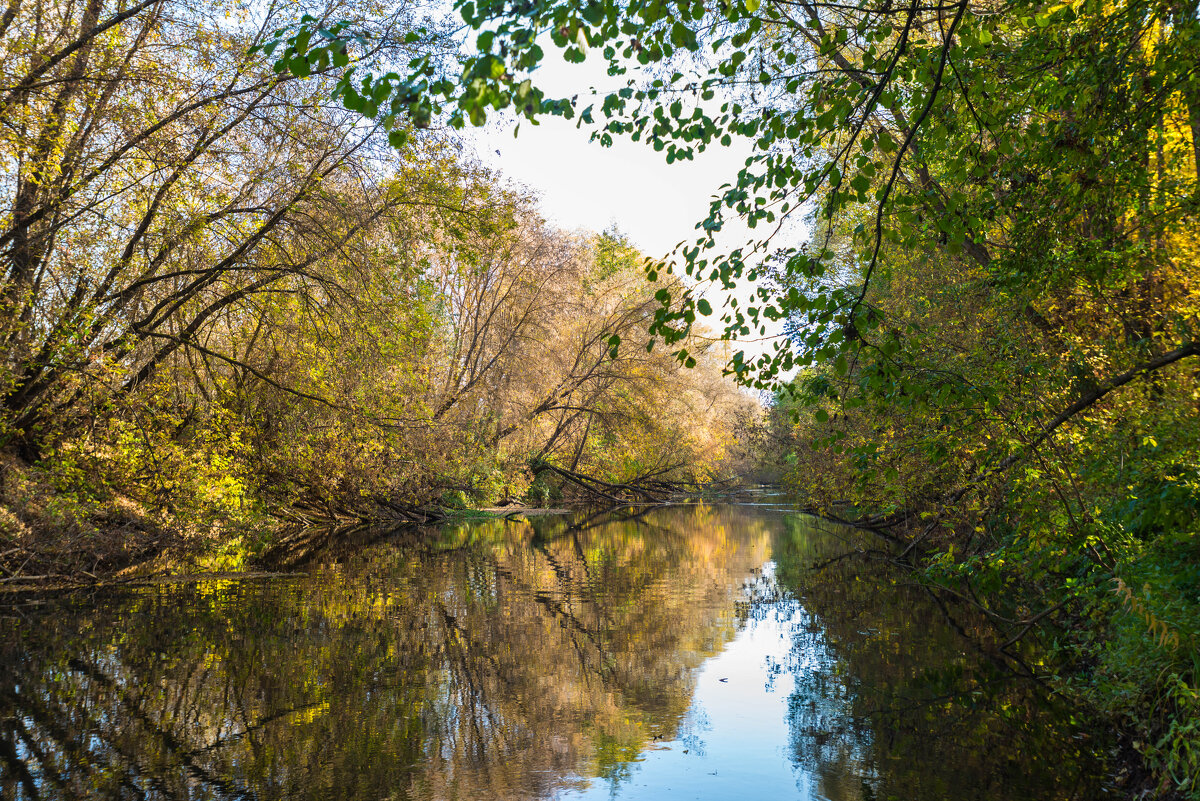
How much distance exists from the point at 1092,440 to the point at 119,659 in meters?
10.0

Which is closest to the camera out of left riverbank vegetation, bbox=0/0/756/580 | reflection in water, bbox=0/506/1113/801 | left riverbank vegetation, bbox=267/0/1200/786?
left riverbank vegetation, bbox=267/0/1200/786

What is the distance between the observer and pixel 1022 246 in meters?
7.08

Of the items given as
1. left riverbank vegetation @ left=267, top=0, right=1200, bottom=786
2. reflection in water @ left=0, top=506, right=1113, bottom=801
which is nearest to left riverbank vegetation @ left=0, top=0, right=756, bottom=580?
reflection in water @ left=0, top=506, right=1113, bottom=801

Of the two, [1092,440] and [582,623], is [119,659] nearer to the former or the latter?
[582,623]

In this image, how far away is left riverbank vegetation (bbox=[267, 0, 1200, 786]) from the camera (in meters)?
4.46

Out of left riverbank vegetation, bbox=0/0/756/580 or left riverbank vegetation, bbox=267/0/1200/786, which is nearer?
left riverbank vegetation, bbox=267/0/1200/786

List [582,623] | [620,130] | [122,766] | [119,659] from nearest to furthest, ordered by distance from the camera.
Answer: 1. [620,130]
2. [122,766]
3. [119,659]
4. [582,623]

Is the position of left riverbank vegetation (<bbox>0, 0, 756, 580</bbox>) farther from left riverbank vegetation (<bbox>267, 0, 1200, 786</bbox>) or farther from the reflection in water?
left riverbank vegetation (<bbox>267, 0, 1200, 786</bbox>)

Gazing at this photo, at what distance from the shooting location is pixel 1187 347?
251 inches

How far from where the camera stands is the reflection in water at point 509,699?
5676mm

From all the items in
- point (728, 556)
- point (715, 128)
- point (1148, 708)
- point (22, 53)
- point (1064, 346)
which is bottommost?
point (1148, 708)

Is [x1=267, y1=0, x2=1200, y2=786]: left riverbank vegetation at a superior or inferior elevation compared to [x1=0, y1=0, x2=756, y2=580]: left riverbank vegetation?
inferior

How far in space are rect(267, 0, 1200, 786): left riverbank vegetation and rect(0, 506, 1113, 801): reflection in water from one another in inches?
51.0

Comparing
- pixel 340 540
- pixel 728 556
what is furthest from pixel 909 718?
pixel 340 540
